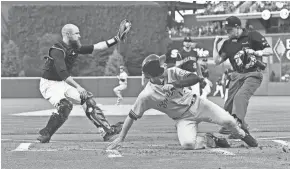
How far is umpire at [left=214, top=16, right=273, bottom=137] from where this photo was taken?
1008 centimetres

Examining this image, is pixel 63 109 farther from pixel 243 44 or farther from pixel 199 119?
pixel 243 44

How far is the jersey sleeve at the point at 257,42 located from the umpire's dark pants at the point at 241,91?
1.40 feet

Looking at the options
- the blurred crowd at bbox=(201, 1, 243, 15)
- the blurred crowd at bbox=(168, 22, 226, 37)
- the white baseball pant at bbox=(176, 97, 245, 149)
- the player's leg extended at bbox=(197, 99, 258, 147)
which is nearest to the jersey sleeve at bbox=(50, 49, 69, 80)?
the white baseball pant at bbox=(176, 97, 245, 149)

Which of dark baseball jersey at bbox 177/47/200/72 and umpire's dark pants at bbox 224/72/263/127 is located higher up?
umpire's dark pants at bbox 224/72/263/127

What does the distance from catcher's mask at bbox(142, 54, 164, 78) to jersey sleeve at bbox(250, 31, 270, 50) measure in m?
2.69

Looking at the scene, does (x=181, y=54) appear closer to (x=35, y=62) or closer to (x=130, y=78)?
(x=130, y=78)

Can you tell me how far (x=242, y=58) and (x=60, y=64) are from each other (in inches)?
112

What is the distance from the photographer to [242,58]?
33.4 ft

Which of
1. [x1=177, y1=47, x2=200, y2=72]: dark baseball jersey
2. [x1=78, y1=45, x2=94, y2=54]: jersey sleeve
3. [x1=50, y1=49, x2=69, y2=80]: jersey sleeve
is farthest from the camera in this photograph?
[x1=177, y1=47, x2=200, y2=72]: dark baseball jersey

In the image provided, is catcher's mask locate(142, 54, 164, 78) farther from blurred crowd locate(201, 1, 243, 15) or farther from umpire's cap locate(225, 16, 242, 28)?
blurred crowd locate(201, 1, 243, 15)

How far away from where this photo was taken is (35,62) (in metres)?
55.5

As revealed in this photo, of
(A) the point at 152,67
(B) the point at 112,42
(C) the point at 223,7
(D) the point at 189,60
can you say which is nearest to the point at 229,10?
(C) the point at 223,7

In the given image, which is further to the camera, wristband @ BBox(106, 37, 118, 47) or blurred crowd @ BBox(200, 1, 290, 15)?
blurred crowd @ BBox(200, 1, 290, 15)

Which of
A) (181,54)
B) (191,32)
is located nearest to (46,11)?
(191,32)
